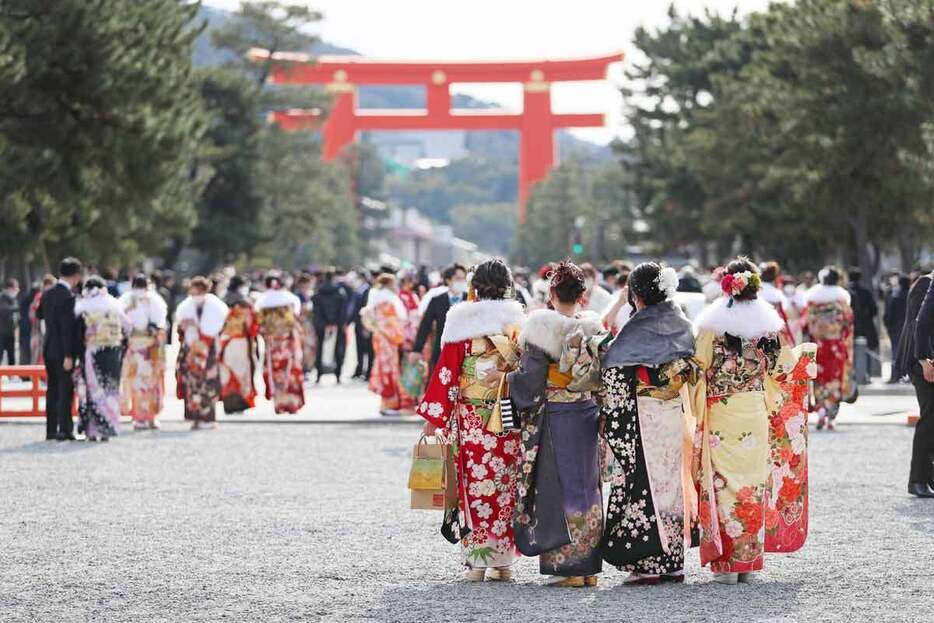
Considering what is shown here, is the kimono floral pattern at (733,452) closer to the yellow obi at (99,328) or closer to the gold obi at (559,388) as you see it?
the gold obi at (559,388)

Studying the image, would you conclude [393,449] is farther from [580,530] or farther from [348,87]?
[348,87]

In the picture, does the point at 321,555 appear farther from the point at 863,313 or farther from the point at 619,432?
the point at 863,313

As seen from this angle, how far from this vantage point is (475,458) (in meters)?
8.87

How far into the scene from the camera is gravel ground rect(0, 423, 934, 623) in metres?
7.76

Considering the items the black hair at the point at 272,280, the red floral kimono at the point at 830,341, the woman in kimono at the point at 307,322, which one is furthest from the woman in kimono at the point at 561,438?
the woman in kimono at the point at 307,322

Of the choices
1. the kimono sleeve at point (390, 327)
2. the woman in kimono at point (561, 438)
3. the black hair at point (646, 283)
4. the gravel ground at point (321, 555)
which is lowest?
the gravel ground at point (321, 555)

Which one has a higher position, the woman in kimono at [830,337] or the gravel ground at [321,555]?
the woman in kimono at [830,337]

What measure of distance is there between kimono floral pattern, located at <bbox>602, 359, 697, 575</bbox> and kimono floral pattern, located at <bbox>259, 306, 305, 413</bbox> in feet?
40.7

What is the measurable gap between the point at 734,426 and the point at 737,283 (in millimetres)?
758

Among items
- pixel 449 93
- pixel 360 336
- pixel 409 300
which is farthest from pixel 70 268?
pixel 449 93

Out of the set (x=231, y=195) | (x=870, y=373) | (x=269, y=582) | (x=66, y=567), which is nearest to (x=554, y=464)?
(x=269, y=582)

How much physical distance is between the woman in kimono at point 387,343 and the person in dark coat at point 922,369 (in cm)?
921

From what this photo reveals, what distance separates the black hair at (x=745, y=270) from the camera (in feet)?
29.4

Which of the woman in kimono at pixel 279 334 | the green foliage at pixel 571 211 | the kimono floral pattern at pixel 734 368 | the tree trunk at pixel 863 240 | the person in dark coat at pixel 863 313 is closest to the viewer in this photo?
the kimono floral pattern at pixel 734 368
